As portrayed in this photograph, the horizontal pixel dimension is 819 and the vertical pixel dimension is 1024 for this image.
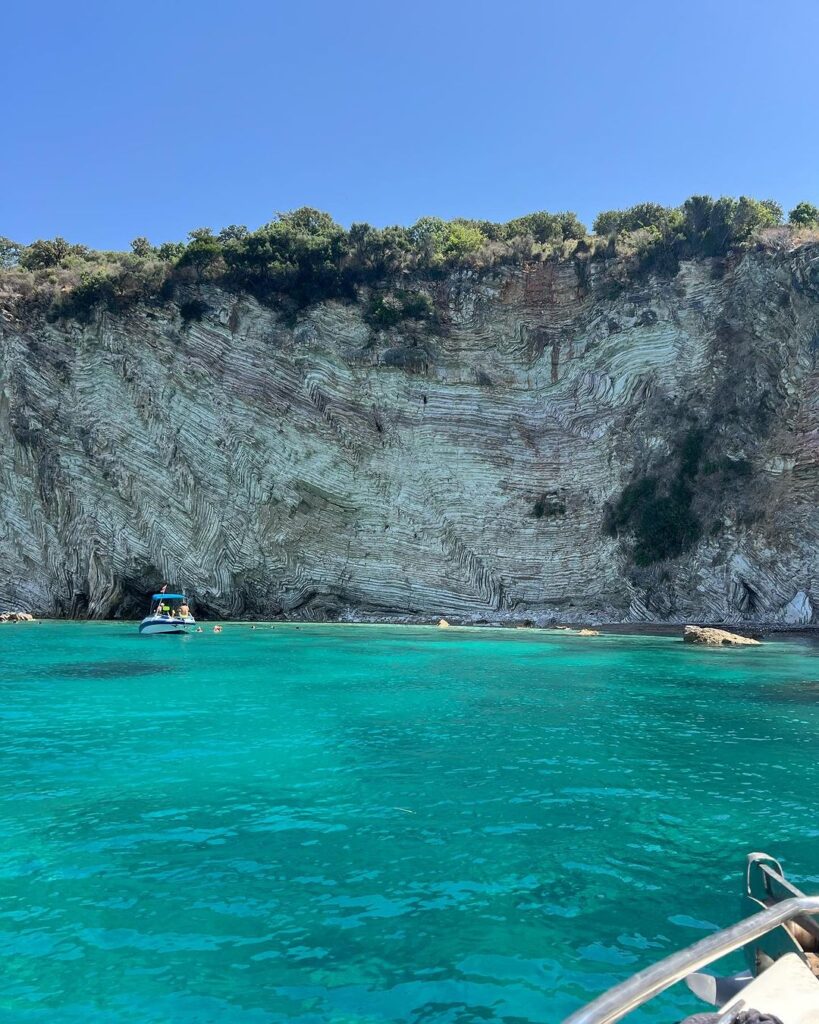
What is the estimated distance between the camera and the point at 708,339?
39.9 metres

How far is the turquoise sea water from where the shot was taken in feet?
16.8

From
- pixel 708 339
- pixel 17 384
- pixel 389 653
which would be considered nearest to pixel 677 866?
pixel 389 653

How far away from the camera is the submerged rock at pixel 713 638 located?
28.8m

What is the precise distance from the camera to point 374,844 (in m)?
7.56

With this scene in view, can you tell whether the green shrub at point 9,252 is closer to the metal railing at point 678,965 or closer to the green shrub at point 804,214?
the green shrub at point 804,214

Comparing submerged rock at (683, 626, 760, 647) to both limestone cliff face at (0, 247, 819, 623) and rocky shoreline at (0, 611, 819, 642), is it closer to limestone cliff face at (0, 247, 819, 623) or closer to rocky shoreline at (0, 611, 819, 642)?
rocky shoreline at (0, 611, 819, 642)

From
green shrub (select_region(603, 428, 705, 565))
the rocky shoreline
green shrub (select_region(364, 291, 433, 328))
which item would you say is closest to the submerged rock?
the rocky shoreline

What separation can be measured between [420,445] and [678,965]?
40.4m

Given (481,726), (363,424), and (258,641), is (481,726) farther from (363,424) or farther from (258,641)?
(363,424)

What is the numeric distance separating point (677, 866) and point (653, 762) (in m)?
4.11

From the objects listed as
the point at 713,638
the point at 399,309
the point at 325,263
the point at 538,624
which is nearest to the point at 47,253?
the point at 325,263

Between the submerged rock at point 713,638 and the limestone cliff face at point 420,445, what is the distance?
8012 mm

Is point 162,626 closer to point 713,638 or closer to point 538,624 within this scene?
point 538,624

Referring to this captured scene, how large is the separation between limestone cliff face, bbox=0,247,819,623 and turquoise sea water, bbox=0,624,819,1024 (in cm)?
2332
